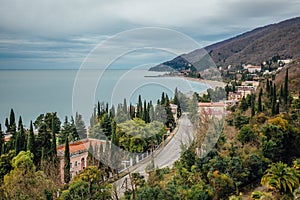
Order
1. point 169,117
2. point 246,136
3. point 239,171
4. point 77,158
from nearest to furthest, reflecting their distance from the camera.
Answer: point 239,171 → point 246,136 → point 77,158 → point 169,117

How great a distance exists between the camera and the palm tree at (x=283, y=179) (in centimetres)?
586

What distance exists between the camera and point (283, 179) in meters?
5.91

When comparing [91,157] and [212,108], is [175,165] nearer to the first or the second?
[91,157]

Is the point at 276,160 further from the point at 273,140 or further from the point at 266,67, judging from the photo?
the point at 266,67

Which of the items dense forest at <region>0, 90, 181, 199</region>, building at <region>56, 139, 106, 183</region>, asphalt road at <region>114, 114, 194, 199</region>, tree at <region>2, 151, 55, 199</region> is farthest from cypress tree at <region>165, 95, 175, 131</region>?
tree at <region>2, 151, 55, 199</region>

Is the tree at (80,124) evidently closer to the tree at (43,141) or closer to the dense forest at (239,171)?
the tree at (43,141)

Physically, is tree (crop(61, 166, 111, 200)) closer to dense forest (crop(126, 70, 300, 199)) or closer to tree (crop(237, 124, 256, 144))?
dense forest (crop(126, 70, 300, 199))

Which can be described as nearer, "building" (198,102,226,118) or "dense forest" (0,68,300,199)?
"dense forest" (0,68,300,199)

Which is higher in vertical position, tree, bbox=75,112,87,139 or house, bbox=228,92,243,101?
tree, bbox=75,112,87,139

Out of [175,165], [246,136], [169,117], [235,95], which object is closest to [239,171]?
[175,165]

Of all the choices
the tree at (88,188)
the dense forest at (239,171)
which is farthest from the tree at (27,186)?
the dense forest at (239,171)

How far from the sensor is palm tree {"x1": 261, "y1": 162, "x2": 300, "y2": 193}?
19.2 ft

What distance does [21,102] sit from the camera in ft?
87.3

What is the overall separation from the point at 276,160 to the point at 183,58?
12.0 feet
